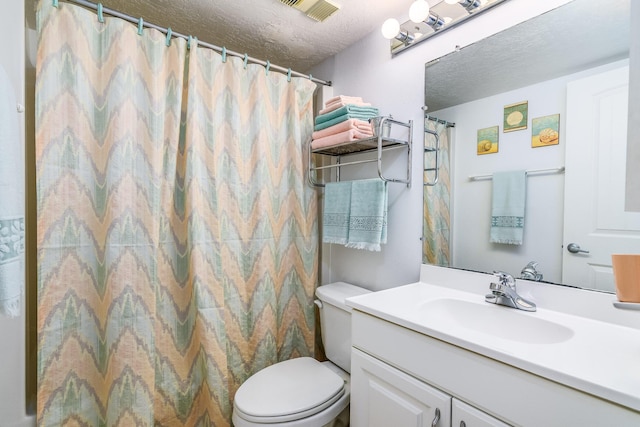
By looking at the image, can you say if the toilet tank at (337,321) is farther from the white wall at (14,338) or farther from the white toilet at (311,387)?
the white wall at (14,338)

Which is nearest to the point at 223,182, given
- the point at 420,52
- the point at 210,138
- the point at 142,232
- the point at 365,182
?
the point at 210,138

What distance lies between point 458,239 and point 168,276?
4.44ft

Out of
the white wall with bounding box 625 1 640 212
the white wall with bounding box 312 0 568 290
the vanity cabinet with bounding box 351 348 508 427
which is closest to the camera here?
the white wall with bounding box 625 1 640 212

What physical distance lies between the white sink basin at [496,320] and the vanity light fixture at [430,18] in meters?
1.15

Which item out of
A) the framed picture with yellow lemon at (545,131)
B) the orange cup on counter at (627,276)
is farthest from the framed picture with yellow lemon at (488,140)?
the orange cup on counter at (627,276)

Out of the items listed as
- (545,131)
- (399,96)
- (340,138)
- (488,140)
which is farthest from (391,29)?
(545,131)

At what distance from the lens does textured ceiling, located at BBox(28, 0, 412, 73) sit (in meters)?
1.44

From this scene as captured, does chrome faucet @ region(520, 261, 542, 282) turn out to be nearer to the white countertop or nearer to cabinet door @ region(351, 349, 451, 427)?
the white countertop

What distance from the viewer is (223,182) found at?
152 centimetres

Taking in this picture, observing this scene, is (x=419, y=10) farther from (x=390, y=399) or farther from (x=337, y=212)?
(x=390, y=399)

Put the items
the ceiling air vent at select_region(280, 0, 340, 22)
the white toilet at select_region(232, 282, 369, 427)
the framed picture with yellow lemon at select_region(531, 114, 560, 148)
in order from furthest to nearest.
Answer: the ceiling air vent at select_region(280, 0, 340, 22) → the white toilet at select_region(232, 282, 369, 427) → the framed picture with yellow lemon at select_region(531, 114, 560, 148)

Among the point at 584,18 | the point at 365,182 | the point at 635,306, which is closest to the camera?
the point at 635,306

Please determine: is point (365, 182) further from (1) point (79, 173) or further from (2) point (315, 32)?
(1) point (79, 173)

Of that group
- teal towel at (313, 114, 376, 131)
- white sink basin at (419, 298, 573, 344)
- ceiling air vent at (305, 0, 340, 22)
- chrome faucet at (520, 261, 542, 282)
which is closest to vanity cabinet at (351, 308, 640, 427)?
white sink basin at (419, 298, 573, 344)
